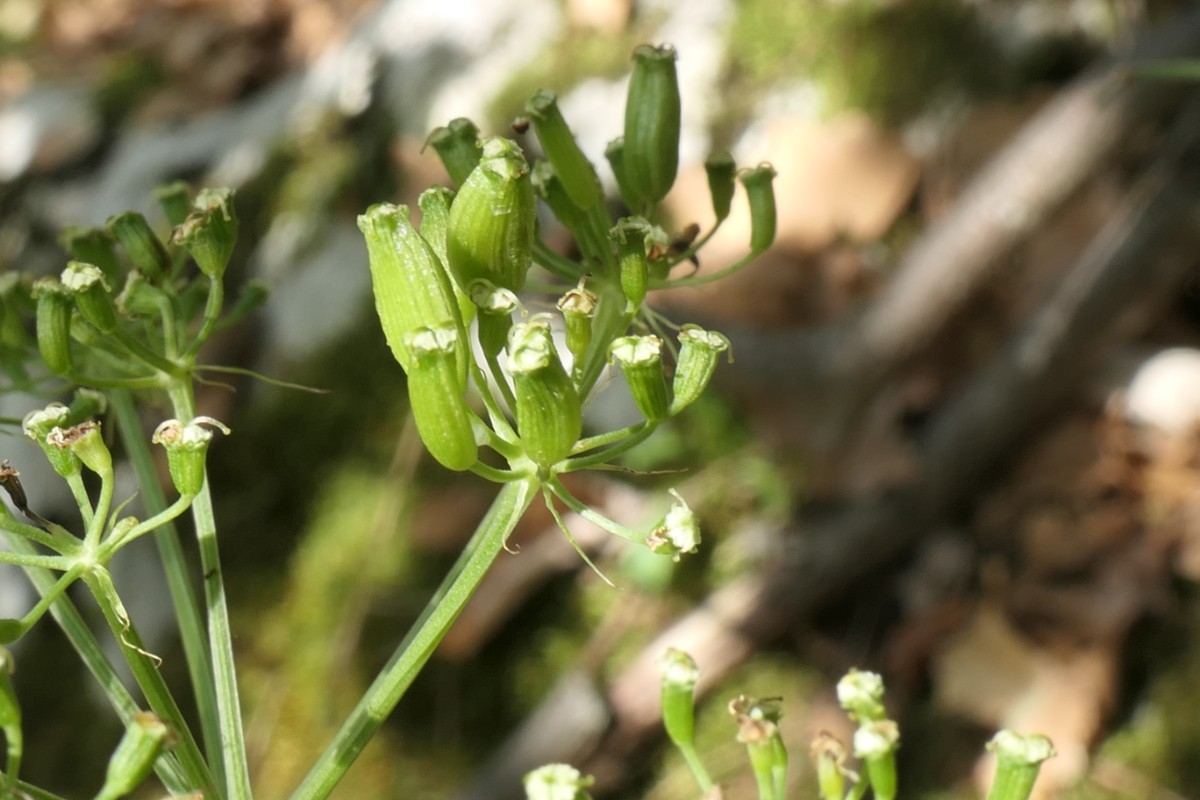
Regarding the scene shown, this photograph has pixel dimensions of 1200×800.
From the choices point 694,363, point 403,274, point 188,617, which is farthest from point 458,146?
point 188,617

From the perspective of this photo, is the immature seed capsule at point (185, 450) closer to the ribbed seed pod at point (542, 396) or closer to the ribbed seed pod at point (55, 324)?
the ribbed seed pod at point (55, 324)

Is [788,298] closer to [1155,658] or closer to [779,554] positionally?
[779,554]

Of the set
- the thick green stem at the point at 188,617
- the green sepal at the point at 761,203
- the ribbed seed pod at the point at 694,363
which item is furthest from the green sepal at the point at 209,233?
the green sepal at the point at 761,203

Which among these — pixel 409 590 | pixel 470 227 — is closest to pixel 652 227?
pixel 470 227

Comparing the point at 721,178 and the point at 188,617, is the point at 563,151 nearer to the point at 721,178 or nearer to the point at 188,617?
the point at 721,178

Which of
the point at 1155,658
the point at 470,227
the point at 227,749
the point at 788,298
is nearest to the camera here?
the point at 470,227

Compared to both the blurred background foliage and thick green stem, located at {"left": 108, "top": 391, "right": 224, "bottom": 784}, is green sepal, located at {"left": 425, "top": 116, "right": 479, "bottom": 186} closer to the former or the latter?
thick green stem, located at {"left": 108, "top": 391, "right": 224, "bottom": 784}

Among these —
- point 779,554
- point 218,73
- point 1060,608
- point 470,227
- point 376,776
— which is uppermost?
point 218,73

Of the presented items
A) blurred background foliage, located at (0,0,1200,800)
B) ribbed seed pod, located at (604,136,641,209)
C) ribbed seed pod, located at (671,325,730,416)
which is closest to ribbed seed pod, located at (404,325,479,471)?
ribbed seed pod, located at (671,325,730,416)
